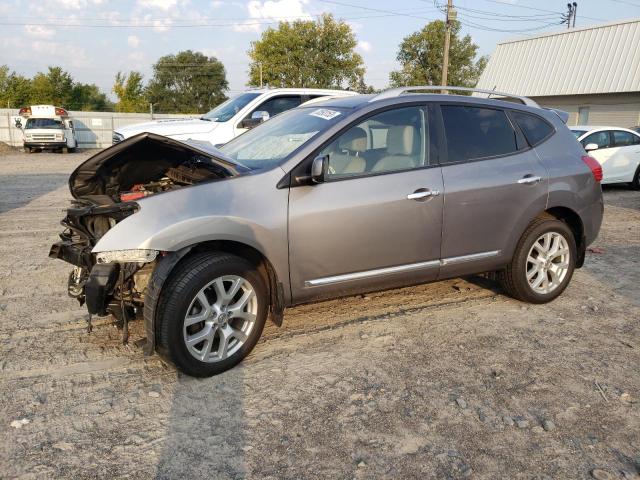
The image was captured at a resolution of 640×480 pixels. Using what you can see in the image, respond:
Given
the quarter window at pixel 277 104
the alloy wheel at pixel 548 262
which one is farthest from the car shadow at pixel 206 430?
the quarter window at pixel 277 104

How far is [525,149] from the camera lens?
4785 millimetres

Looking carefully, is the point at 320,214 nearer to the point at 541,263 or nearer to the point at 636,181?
the point at 541,263

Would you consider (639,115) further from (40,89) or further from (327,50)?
(40,89)

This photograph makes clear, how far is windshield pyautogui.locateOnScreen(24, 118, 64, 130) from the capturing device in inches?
1068

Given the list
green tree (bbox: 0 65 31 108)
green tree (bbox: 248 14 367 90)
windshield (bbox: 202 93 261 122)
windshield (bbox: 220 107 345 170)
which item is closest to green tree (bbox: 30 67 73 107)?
green tree (bbox: 0 65 31 108)

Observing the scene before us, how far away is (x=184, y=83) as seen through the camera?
8225 centimetres

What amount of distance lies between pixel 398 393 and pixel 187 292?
1.45 m

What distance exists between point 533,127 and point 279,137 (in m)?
2.31

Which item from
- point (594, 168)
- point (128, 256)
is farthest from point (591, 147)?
point (128, 256)

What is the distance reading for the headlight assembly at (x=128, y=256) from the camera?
3.37 meters

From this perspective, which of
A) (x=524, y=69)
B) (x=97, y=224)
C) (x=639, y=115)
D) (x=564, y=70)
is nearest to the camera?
(x=97, y=224)

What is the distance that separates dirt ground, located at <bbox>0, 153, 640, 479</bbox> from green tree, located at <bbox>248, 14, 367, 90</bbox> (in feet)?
175

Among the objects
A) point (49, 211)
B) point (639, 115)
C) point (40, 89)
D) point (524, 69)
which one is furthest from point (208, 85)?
point (49, 211)

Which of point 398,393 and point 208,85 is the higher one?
point 208,85
